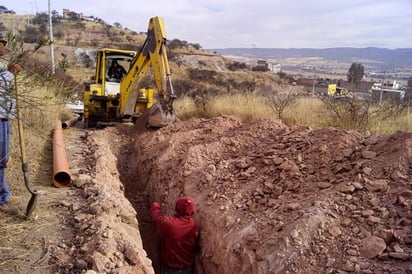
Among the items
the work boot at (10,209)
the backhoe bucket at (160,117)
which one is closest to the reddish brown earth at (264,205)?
the work boot at (10,209)

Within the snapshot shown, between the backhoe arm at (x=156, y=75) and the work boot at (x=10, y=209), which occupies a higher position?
the backhoe arm at (x=156, y=75)

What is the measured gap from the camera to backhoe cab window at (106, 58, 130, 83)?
35.7 feet

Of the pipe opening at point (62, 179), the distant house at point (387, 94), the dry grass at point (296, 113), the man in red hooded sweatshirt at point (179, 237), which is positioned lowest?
the man in red hooded sweatshirt at point (179, 237)

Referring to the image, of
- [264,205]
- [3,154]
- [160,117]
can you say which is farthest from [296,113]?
[3,154]

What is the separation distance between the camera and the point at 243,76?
45281 mm

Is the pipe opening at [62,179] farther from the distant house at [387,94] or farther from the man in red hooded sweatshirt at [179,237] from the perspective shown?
the distant house at [387,94]

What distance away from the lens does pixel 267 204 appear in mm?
4875

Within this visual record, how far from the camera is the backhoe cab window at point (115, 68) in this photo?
10867 mm

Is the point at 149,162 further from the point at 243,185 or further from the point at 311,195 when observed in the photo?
the point at 311,195

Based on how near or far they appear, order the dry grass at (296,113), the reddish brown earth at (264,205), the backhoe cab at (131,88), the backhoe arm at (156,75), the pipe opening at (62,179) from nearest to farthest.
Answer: the reddish brown earth at (264,205), the pipe opening at (62,179), the dry grass at (296,113), the backhoe arm at (156,75), the backhoe cab at (131,88)

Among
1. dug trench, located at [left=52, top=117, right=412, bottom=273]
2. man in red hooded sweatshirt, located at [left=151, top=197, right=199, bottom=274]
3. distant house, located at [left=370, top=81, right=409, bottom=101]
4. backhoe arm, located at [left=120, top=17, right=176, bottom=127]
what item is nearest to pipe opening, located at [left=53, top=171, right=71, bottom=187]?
dug trench, located at [left=52, top=117, right=412, bottom=273]

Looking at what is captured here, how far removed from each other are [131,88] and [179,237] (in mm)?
5436

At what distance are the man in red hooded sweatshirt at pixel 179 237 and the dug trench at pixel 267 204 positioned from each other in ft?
0.71

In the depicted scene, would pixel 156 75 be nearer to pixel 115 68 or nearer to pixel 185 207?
pixel 115 68
